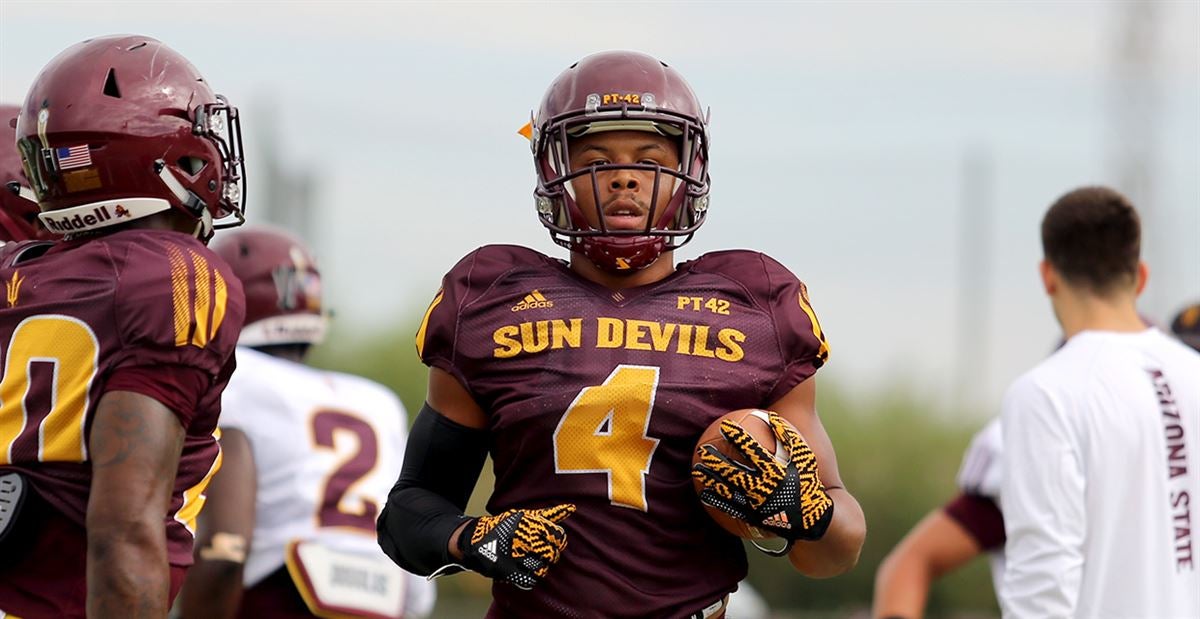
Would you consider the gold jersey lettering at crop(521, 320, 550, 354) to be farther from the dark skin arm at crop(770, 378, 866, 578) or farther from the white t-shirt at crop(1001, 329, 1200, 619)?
the white t-shirt at crop(1001, 329, 1200, 619)

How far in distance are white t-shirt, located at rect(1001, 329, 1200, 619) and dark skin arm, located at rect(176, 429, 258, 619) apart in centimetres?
259

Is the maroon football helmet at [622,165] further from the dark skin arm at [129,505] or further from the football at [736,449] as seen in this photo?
the dark skin arm at [129,505]

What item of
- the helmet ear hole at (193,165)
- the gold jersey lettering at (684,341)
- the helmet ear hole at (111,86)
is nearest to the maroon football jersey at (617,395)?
the gold jersey lettering at (684,341)

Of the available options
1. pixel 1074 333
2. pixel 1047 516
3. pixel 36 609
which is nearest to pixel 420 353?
pixel 36 609

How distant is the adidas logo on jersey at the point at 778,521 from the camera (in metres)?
3.37

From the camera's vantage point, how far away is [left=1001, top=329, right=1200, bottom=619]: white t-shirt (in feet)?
14.7

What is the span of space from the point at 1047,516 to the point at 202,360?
2353mm

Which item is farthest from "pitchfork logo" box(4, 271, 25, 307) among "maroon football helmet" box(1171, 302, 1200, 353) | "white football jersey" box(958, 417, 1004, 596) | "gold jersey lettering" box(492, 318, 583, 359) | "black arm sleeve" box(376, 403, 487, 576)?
"maroon football helmet" box(1171, 302, 1200, 353)

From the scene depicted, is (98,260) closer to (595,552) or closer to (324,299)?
(595,552)

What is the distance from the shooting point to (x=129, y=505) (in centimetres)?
322

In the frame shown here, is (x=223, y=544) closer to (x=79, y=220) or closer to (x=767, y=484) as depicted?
(x=79, y=220)

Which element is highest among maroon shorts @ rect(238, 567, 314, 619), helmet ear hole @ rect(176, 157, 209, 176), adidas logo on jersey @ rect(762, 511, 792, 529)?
helmet ear hole @ rect(176, 157, 209, 176)

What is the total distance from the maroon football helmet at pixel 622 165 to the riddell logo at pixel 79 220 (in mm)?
975

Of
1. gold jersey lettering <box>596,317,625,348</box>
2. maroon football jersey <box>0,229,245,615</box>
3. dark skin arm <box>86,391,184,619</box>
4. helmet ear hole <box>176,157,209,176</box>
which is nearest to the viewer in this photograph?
dark skin arm <box>86,391,184,619</box>
